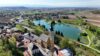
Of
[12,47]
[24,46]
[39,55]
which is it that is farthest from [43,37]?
[39,55]

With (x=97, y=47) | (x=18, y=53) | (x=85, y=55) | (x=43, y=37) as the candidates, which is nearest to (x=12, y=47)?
(x=18, y=53)

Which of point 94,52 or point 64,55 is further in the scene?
point 94,52

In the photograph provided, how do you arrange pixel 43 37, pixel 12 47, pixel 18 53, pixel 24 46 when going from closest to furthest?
pixel 18 53
pixel 12 47
pixel 24 46
pixel 43 37

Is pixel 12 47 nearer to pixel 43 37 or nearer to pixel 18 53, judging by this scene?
pixel 18 53

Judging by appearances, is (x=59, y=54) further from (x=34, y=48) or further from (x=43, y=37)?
(x=43, y=37)

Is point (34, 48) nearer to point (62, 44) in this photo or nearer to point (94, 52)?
point (62, 44)

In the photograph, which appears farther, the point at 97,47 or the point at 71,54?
the point at 97,47

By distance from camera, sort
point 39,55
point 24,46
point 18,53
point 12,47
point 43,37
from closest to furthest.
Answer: point 39,55 → point 18,53 → point 12,47 → point 24,46 → point 43,37

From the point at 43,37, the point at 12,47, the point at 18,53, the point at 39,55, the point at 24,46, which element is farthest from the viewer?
the point at 43,37
